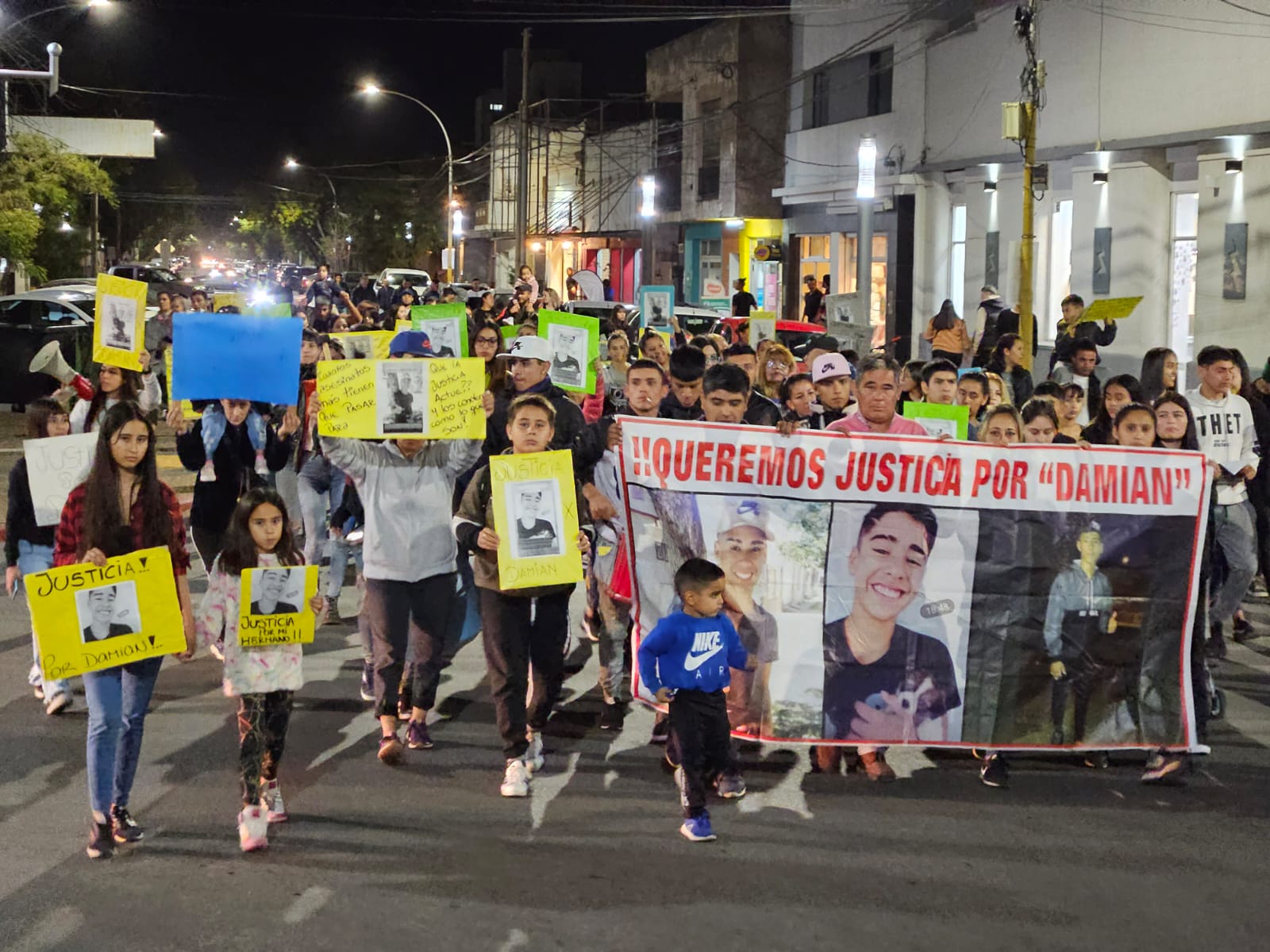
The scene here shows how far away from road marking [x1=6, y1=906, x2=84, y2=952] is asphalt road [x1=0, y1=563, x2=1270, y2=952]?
11 millimetres

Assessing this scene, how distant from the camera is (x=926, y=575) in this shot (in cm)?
698

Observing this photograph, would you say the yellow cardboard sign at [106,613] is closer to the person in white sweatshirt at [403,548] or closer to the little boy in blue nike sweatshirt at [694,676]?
the person in white sweatshirt at [403,548]

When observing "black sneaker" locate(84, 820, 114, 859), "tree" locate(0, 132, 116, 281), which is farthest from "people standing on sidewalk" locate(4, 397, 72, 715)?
"tree" locate(0, 132, 116, 281)

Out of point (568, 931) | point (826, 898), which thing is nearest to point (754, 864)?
point (826, 898)

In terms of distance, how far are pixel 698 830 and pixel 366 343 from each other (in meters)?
7.17

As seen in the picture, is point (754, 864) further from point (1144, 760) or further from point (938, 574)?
point (1144, 760)

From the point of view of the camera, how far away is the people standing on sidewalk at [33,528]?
7988 mm

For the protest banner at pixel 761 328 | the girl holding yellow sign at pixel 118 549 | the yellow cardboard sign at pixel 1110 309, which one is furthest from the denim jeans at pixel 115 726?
the protest banner at pixel 761 328

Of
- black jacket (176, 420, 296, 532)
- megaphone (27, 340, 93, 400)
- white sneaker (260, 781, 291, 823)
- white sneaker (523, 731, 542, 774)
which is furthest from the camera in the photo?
megaphone (27, 340, 93, 400)

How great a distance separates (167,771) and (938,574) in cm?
352

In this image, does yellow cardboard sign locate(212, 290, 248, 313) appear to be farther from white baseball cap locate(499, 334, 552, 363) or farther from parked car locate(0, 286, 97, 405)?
white baseball cap locate(499, 334, 552, 363)

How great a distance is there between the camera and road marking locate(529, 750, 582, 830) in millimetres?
6488

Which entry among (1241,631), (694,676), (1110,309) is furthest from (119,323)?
(1110,309)

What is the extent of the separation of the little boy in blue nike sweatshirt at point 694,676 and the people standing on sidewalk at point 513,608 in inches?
28.3
